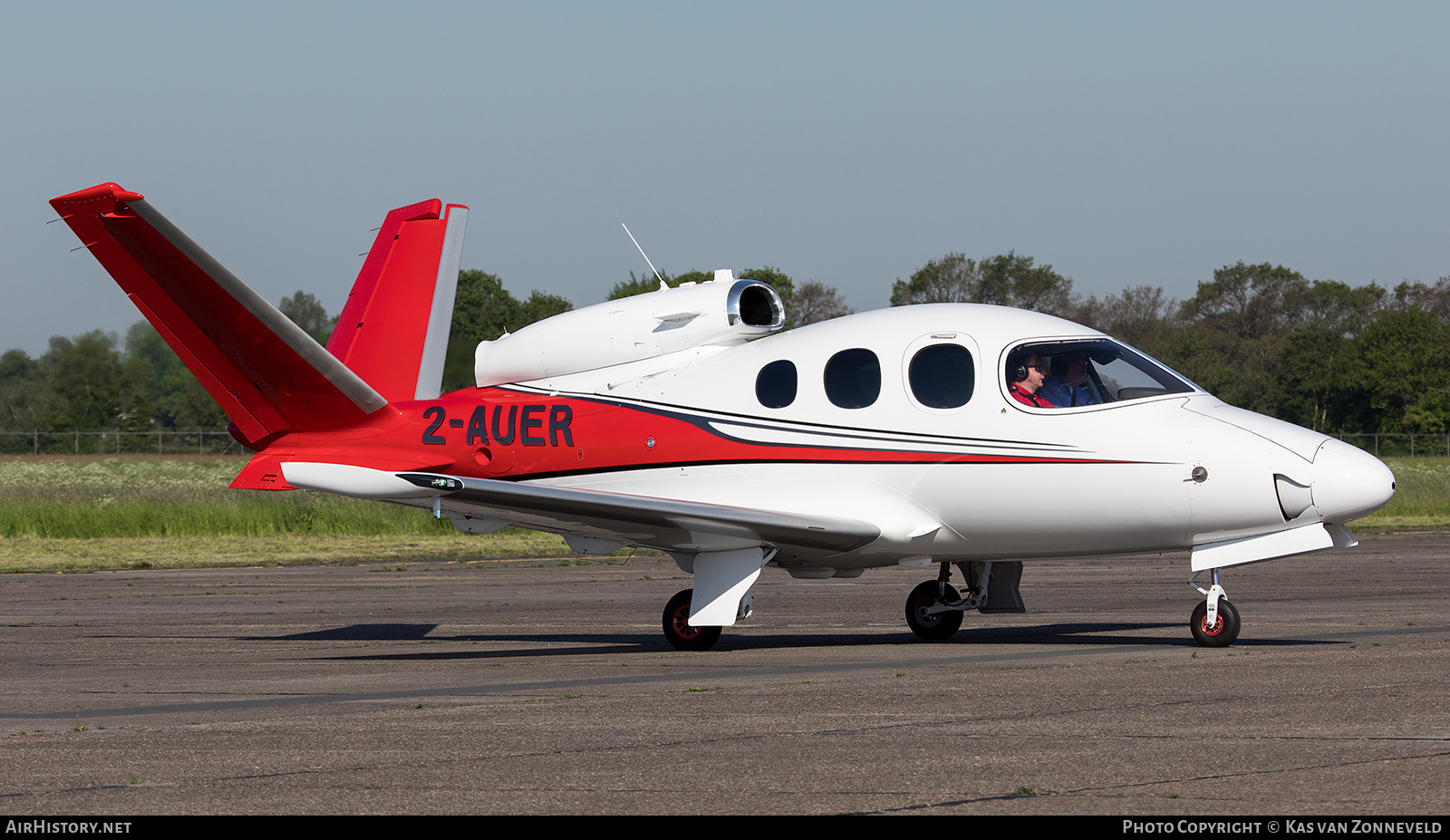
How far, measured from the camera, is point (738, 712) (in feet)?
33.5

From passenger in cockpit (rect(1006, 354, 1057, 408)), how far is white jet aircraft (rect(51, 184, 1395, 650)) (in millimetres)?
21

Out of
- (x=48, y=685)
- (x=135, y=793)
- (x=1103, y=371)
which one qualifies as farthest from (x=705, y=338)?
(x=135, y=793)

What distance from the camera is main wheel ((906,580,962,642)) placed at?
16094 millimetres

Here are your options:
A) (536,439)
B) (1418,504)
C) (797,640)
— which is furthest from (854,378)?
(1418,504)

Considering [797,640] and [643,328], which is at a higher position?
[643,328]

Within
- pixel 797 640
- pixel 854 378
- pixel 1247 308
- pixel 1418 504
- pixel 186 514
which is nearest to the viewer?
pixel 854 378

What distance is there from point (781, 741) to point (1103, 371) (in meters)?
7.03

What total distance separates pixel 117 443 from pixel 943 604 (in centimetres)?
6828

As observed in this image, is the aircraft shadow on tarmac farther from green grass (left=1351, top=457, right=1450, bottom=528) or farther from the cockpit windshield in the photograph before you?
green grass (left=1351, top=457, right=1450, bottom=528)

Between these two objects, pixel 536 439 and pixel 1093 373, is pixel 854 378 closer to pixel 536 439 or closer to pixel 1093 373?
pixel 1093 373

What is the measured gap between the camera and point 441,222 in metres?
19.5

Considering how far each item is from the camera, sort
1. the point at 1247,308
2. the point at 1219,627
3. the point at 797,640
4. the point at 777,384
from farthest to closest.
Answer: the point at 1247,308 < the point at 797,640 < the point at 777,384 < the point at 1219,627

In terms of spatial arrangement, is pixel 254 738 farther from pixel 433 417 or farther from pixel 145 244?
pixel 433 417

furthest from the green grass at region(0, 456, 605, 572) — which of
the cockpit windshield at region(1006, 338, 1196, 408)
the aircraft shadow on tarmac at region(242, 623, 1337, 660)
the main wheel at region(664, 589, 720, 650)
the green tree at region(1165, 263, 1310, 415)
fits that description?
the green tree at region(1165, 263, 1310, 415)
